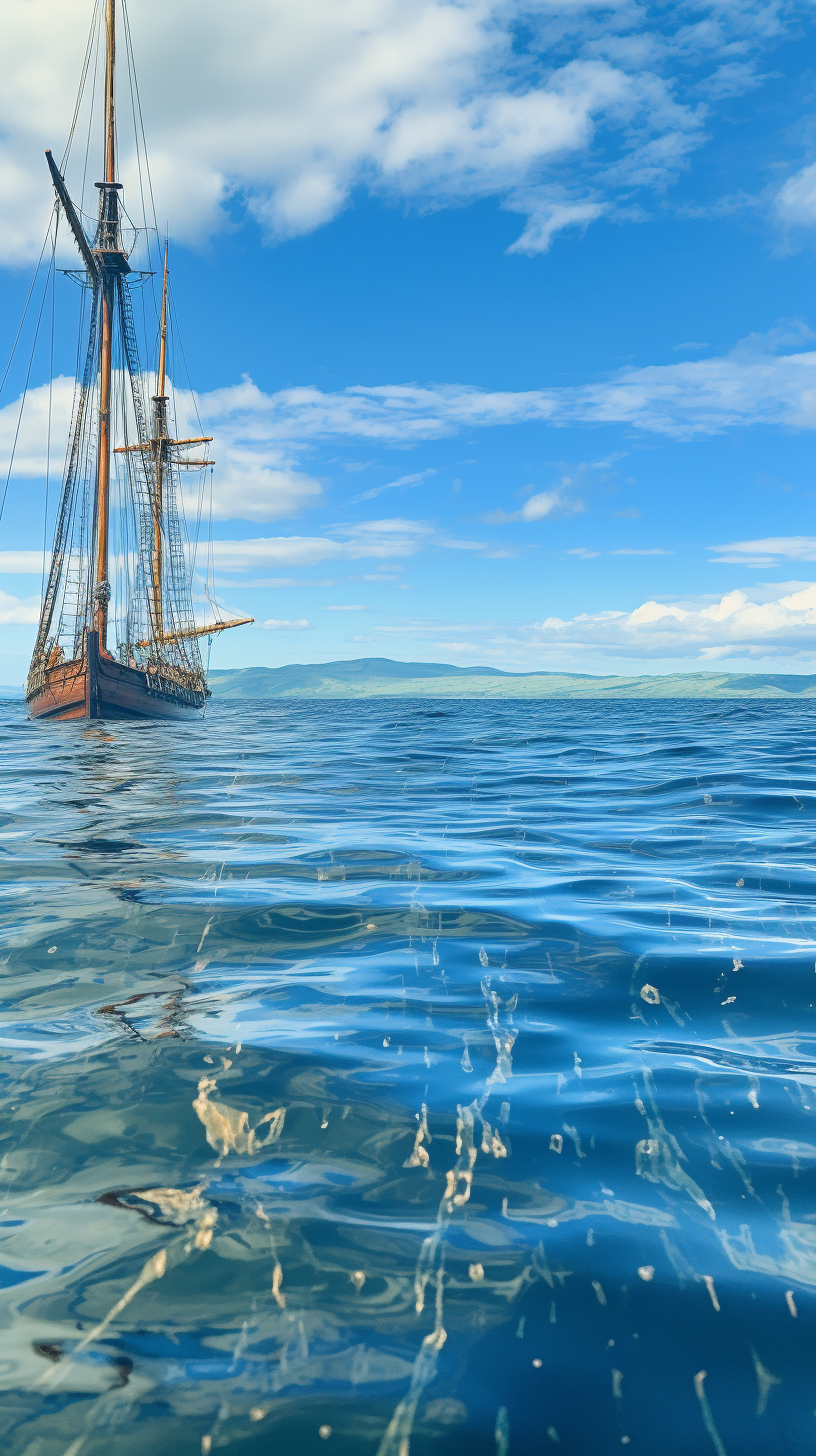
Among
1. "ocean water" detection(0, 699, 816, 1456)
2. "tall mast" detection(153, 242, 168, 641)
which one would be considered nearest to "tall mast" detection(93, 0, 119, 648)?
"tall mast" detection(153, 242, 168, 641)

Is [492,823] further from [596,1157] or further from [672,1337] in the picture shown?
[672,1337]

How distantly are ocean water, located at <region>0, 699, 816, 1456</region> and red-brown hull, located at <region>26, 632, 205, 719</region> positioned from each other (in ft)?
98.3

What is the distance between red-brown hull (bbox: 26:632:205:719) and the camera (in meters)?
35.2

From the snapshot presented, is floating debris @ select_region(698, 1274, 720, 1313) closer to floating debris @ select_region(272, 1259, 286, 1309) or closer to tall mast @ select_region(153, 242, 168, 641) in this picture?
floating debris @ select_region(272, 1259, 286, 1309)

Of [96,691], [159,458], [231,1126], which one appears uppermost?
[159,458]

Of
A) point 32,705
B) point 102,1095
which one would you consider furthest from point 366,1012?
point 32,705

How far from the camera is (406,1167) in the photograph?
2713 mm

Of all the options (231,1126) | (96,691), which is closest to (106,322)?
(96,691)

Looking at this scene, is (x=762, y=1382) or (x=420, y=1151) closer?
(x=762, y=1382)

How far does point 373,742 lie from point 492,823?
1542 centimetres

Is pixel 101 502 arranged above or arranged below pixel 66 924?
above

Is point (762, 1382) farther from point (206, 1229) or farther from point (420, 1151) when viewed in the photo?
point (206, 1229)

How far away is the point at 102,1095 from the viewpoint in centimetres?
316

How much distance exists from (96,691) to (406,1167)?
35192 mm
